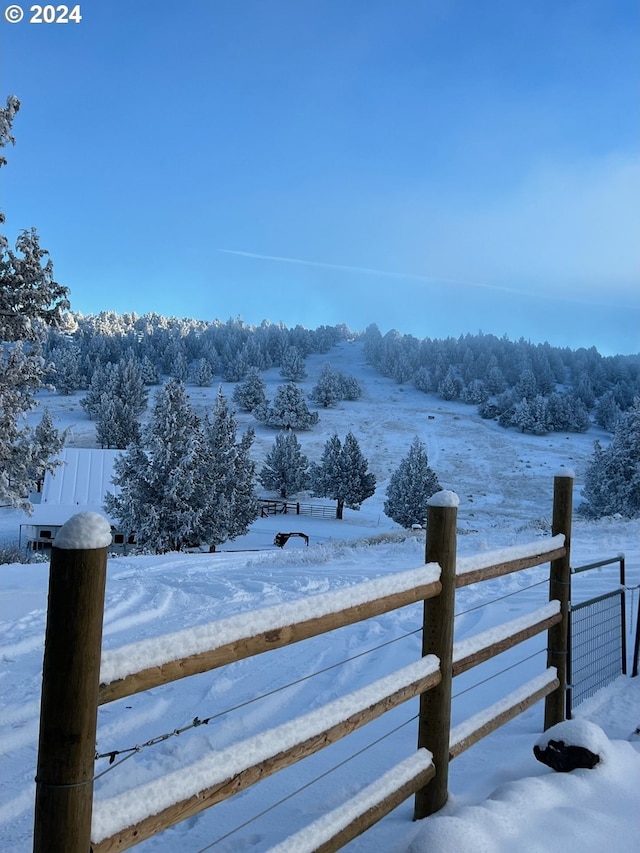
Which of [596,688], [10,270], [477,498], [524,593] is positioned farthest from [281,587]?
[477,498]

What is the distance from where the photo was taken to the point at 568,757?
11.6 feet

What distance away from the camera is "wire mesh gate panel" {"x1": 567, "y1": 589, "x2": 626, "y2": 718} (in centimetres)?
495

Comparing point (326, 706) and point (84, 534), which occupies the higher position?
point (84, 534)

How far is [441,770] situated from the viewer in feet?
10.3

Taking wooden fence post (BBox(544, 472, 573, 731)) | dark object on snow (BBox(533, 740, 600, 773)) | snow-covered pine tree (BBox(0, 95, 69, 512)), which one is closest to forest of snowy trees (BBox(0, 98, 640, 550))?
snow-covered pine tree (BBox(0, 95, 69, 512))

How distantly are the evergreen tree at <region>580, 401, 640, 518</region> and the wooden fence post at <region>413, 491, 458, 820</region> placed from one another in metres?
37.1

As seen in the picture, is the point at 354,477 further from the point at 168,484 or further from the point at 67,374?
the point at 67,374

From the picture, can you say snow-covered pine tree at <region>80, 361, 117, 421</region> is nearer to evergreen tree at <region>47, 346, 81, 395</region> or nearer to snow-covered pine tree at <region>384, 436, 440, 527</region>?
evergreen tree at <region>47, 346, 81, 395</region>

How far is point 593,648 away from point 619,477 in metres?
36.0

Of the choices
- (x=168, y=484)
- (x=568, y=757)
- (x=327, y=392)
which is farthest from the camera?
(x=327, y=392)

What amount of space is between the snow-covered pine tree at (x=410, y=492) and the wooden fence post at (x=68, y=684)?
37272mm

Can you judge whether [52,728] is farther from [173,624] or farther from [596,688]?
[173,624]

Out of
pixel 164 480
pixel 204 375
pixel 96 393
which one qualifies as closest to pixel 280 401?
pixel 96 393

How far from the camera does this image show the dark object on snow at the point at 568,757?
351 cm
